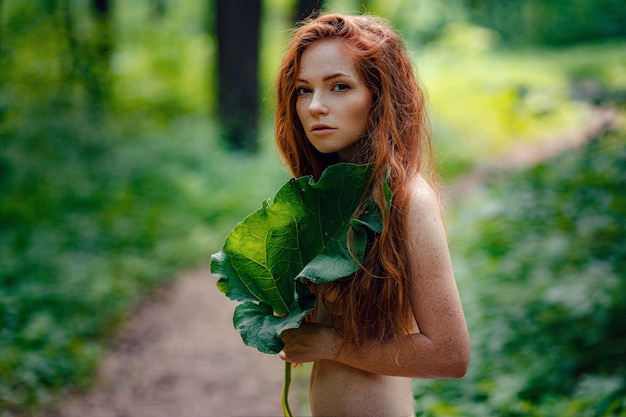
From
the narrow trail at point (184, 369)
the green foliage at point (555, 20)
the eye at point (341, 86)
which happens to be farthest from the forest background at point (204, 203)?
the green foliage at point (555, 20)

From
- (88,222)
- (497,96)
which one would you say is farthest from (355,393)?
(497,96)

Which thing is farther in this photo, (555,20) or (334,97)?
(555,20)

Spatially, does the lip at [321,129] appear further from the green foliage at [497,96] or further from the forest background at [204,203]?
the green foliage at [497,96]

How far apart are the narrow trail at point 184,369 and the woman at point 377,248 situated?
260cm

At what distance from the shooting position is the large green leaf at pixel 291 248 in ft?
5.31

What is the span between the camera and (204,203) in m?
8.84

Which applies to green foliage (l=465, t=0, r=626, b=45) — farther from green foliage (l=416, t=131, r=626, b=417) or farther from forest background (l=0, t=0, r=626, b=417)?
green foliage (l=416, t=131, r=626, b=417)

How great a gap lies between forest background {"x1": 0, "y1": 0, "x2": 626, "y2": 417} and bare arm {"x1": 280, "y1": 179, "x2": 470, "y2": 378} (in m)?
0.77

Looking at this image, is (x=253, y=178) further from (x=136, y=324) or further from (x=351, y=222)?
(x=351, y=222)

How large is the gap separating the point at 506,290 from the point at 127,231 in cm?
446

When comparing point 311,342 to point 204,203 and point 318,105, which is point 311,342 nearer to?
point 318,105

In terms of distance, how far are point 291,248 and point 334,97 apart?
0.44 meters

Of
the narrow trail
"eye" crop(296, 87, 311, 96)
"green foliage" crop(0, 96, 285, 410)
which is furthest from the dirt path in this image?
"eye" crop(296, 87, 311, 96)

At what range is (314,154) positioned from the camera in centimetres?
200
